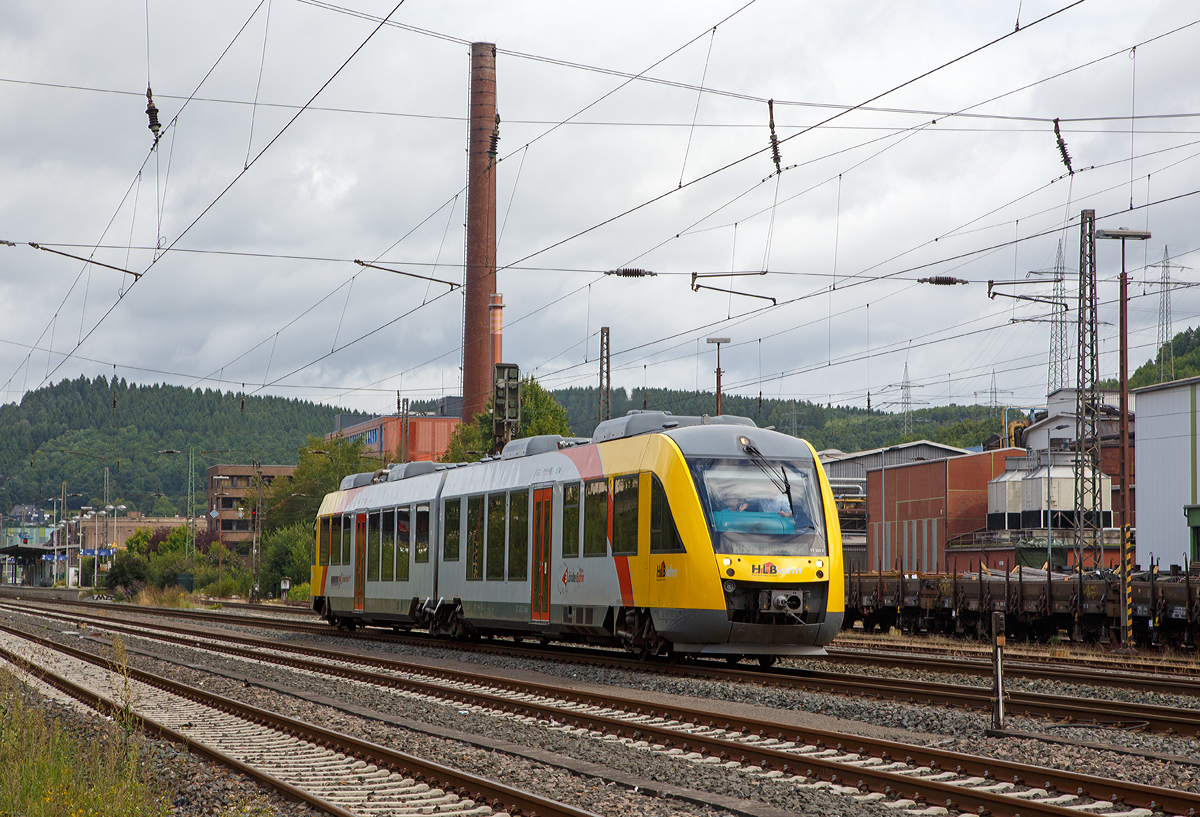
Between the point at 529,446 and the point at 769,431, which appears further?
the point at 529,446

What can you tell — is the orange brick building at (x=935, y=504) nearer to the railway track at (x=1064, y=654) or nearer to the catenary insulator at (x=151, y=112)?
the railway track at (x=1064, y=654)

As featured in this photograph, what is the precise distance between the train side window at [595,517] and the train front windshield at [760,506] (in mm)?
2366

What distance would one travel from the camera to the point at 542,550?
70.8ft

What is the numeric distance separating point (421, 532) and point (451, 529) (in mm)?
1890

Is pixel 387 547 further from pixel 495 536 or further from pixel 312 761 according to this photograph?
pixel 312 761

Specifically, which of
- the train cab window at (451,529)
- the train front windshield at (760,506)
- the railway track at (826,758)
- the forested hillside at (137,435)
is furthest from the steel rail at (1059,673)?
the forested hillside at (137,435)

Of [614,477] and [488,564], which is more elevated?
[614,477]

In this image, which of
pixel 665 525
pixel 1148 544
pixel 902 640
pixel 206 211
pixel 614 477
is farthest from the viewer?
pixel 1148 544

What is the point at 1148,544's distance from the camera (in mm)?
45344

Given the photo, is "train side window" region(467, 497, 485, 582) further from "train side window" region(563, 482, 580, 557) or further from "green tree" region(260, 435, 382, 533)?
"green tree" region(260, 435, 382, 533)

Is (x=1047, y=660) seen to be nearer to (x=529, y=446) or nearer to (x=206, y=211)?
(x=529, y=446)

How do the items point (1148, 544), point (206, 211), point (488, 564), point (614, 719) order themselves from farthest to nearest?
point (1148, 544) < point (206, 211) < point (488, 564) < point (614, 719)

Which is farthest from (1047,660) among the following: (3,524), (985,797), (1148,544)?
(3,524)

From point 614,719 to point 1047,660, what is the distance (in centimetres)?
1198
